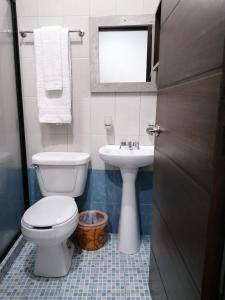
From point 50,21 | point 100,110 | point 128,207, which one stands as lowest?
point 128,207

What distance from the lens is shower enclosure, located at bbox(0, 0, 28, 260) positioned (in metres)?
1.52

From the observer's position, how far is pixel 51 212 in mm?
1399

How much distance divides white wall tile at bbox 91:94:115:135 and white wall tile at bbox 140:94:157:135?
9.3 inches

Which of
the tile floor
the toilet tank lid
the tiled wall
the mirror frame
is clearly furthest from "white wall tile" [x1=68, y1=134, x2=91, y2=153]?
the tile floor

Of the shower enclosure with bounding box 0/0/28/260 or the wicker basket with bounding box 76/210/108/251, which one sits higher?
the shower enclosure with bounding box 0/0/28/260

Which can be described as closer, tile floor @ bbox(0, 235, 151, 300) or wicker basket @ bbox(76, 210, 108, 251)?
tile floor @ bbox(0, 235, 151, 300)

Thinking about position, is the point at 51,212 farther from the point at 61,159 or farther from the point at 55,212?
the point at 61,159

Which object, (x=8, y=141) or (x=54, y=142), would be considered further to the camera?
(x=54, y=142)

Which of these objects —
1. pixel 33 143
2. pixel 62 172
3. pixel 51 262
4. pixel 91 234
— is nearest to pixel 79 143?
pixel 62 172

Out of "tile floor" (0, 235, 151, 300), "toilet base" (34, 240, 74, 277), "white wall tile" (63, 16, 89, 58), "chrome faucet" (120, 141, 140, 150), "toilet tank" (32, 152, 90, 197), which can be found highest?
"white wall tile" (63, 16, 89, 58)

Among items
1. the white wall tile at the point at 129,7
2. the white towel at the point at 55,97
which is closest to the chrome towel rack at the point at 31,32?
the white towel at the point at 55,97

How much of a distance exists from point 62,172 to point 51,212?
345 millimetres

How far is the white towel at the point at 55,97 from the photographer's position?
158 centimetres

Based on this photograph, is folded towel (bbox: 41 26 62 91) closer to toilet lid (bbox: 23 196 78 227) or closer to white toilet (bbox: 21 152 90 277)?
white toilet (bbox: 21 152 90 277)
